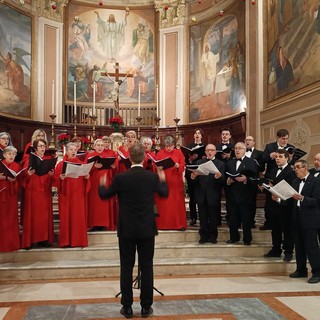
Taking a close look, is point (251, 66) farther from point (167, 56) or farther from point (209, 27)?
point (167, 56)

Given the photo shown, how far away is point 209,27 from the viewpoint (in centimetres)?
1388

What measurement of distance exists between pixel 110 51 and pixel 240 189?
34.3ft

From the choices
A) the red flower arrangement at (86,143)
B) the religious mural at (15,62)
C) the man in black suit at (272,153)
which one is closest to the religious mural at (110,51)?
the religious mural at (15,62)

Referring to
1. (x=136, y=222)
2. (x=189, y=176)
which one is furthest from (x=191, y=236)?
(x=136, y=222)

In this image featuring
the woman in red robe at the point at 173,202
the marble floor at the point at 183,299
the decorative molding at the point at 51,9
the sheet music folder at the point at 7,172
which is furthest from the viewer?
the decorative molding at the point at 51,9

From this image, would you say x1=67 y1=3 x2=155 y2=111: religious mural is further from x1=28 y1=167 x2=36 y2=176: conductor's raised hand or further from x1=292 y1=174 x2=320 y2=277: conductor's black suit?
x1=292 y1=174 x2=320 y2=277: conductor's black suit

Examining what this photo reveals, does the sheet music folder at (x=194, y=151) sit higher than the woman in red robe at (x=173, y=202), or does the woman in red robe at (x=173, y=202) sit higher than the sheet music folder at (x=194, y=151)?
the sheet music folder at (x=194, y=151)

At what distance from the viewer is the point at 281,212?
18.6ft

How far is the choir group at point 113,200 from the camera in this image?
5.61m

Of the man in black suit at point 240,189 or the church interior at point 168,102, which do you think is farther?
the man in black suit at point 240,189

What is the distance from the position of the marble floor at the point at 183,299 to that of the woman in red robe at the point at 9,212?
0.66 meters

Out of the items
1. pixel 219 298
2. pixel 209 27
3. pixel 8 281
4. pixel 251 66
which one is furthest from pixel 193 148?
pixel 209 27

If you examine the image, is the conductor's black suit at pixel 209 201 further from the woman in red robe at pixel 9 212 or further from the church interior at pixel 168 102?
the woman in red robe at pixel 9 212

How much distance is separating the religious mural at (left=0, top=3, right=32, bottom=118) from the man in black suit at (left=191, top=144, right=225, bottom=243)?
8.15m
